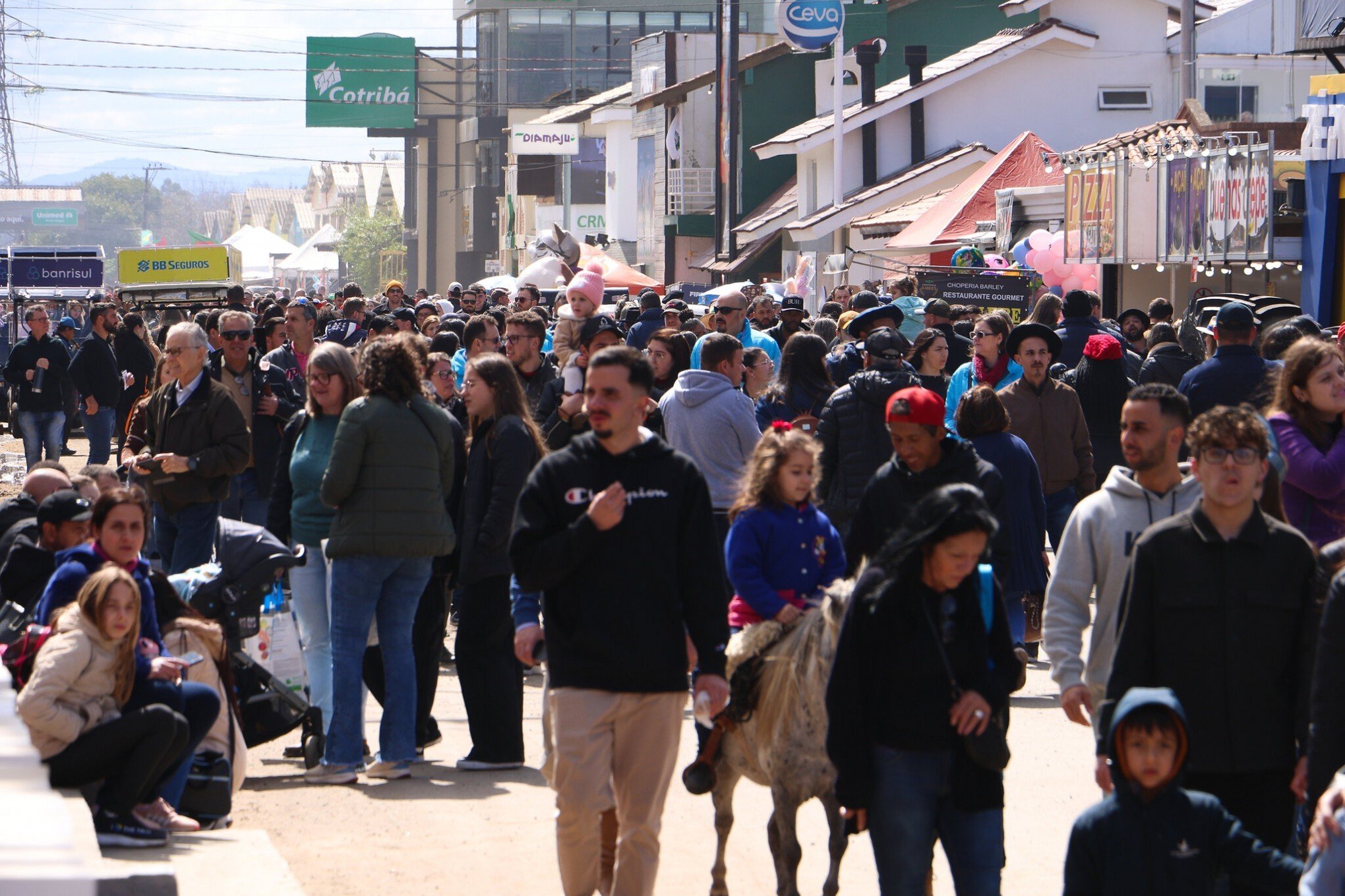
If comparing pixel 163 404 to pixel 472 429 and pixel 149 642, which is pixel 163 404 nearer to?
pixel 472 429

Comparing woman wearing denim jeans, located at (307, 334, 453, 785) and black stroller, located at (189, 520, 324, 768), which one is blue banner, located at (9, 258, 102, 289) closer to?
black stroller, located at (189, 520, 324, 768)

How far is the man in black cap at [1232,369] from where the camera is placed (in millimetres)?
8828

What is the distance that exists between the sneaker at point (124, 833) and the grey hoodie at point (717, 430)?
11.2ft

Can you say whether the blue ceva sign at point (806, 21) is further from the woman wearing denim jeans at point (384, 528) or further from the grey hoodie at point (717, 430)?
the woman wearing denim jeans at point (384, 528)

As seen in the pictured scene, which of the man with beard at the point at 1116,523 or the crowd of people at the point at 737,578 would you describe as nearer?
the crowd of people at the point at 737,578

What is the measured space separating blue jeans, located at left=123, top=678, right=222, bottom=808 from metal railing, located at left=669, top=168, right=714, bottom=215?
152 feet

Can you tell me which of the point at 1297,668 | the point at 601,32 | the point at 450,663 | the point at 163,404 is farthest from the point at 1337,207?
the point at 601,32

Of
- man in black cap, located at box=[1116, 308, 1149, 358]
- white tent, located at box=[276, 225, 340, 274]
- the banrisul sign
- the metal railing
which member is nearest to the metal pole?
the metal railing

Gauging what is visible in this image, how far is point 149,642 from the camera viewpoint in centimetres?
646

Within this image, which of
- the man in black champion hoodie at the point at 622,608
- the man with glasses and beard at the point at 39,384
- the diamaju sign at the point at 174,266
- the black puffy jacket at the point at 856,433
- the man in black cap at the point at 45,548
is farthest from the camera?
the diamaju sign at the point at 174,266

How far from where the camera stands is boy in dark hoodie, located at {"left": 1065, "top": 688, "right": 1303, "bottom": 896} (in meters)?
4.21

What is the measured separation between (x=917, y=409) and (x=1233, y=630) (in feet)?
5.70

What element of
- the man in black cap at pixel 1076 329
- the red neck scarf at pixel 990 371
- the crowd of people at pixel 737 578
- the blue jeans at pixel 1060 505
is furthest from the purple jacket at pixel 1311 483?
the man in black cap at pixel 1076 329

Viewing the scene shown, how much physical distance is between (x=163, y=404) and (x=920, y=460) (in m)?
5.39
